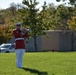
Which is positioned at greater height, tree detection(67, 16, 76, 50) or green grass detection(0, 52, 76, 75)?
tree detection(67, 16, 76, 50)

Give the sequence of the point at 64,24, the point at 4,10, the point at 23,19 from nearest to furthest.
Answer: the point at 23,19 → the point at 64,24 → the point at 4,10

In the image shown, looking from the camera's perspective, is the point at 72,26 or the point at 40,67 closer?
the point at 40,67

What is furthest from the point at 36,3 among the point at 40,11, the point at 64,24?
the point at 64,24

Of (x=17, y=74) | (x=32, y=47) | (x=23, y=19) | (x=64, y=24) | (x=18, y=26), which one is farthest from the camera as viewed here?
Result: (x=64, y=24)

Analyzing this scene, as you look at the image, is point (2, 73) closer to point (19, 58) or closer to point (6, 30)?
point (19, 58)

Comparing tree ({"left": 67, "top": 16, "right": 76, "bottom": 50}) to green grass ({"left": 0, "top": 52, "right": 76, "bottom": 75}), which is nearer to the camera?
green grass ({"left": 0, "top": 52, "right": 76, "bottom": 75})

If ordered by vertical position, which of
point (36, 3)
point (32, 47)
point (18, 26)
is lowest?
point (32, 47)

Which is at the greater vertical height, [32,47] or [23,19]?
[23,19]

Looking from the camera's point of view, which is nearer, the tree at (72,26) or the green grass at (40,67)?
the green grass at (40,67)

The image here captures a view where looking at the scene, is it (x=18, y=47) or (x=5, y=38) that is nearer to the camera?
(x=18, y=47)

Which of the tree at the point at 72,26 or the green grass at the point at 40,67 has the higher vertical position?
the tree at the point at 72,26

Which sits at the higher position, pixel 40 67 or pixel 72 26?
pixel 72 26

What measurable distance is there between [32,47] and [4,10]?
47858 millimetres

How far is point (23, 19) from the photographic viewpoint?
5534 centimetres
